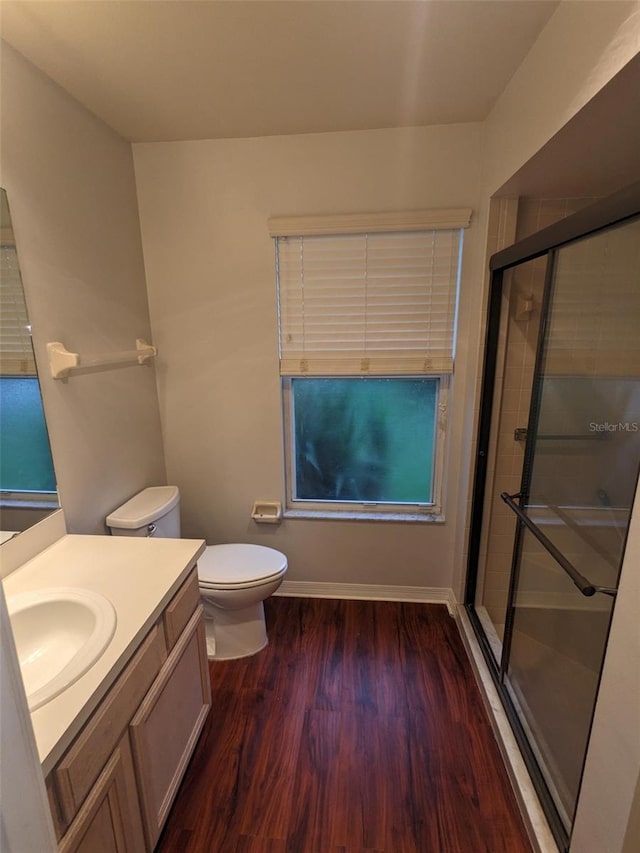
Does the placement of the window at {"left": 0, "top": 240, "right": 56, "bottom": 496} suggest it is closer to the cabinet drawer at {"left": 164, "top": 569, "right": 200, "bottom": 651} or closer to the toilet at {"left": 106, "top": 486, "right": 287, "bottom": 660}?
the toilet at {"left": 106, "top": 486, "right": 287, "bottom": 660}

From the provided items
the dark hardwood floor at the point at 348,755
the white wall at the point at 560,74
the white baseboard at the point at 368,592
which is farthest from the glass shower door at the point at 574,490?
the white baseboard at the point at 368,592

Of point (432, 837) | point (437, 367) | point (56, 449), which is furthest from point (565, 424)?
point (56, 449)

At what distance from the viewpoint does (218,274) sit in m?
2.06

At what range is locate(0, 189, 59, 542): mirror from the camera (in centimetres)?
127

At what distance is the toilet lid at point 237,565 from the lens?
5.99 ft

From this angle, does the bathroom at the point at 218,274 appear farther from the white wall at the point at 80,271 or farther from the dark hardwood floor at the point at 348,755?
the dark hardwood floor at the point at 348,755

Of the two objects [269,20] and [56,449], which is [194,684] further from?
[269,20]

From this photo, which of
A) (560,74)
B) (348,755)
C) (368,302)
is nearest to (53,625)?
(348,755)

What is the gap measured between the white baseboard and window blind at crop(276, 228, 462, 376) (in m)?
1.23

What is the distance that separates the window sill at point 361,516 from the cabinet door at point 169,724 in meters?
0.91

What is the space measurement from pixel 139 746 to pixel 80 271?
62.7 inches

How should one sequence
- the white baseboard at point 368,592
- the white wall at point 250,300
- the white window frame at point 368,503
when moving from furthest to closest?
the white baseboard at point 368,592 < the white window frame at point 368,503 < the white wall at point 250,300

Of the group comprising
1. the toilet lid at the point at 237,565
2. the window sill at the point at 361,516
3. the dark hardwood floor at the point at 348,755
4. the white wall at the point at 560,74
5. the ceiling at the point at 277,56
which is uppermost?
the ceiling at the point at 277,56

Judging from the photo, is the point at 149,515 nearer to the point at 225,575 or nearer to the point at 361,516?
the point at 225,575
